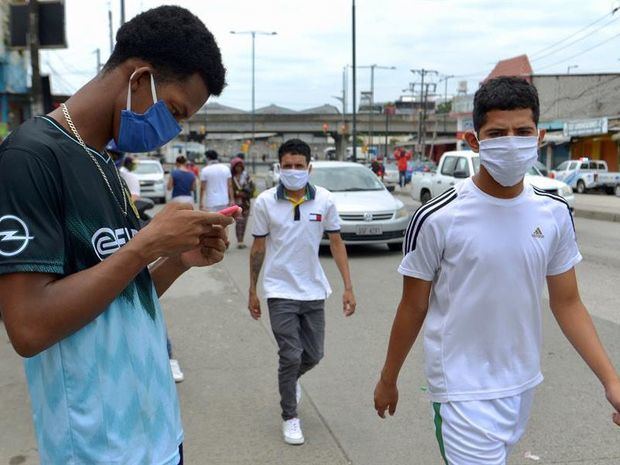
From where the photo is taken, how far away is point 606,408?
14.4ft

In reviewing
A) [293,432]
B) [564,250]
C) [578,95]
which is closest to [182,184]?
[293,432]

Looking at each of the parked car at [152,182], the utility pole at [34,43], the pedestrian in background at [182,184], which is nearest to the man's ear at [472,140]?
the utility pole at [34,43]

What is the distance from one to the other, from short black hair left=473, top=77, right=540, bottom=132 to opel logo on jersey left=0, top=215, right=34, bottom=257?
173 cm

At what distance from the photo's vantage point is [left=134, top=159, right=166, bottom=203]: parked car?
22.9 m

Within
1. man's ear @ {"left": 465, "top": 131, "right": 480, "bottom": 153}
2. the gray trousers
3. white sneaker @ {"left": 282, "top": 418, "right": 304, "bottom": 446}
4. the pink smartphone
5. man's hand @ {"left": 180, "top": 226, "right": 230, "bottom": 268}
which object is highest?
man's ear @ {"left": 465, "top": 131, "right": 480, "bottom": 153}

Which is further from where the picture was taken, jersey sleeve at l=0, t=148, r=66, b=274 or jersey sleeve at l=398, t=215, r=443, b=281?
jersey sleeve at l=398, t=215, r=443, b=281

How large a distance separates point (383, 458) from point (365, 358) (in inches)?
71.3

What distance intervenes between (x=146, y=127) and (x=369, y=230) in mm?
9554

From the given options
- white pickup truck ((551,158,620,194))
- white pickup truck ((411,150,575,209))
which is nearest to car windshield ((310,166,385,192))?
white pickup truck ((411,150,575,209))

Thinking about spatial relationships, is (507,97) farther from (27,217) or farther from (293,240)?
(293,240)

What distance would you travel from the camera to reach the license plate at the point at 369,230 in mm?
11117

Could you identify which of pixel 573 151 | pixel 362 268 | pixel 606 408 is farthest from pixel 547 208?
pixel 573 151

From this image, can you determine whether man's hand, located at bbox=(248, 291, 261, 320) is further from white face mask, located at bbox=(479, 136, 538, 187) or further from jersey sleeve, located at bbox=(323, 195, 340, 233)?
white face mask, located at bbox=(479, 136, 538, 187)

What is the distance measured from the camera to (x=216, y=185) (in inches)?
453
